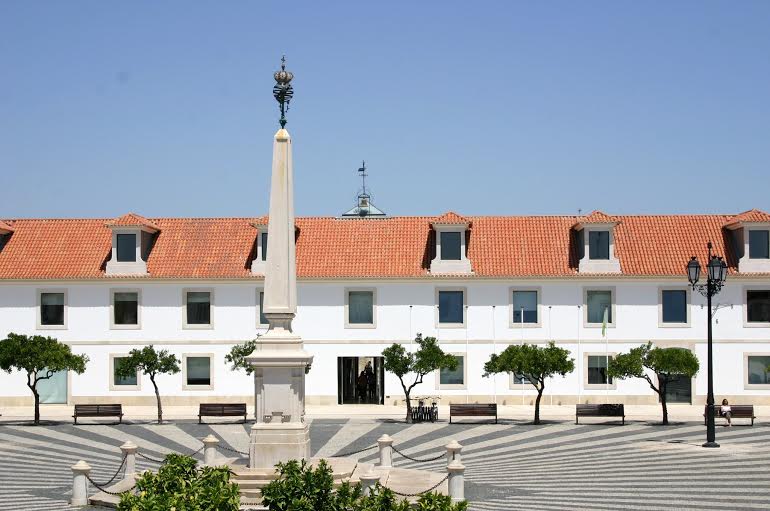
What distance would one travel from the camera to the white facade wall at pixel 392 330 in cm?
4497

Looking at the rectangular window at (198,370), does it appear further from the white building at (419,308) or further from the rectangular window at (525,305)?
the rectangular window at (525,305)

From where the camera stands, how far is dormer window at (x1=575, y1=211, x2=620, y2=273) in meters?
45.6

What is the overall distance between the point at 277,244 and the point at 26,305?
26685 mm

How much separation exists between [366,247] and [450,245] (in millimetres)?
3950

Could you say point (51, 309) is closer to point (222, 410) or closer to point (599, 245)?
point (222, 410)

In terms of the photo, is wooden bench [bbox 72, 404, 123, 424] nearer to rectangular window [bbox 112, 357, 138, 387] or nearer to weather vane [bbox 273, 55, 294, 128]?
rectangular window [bbox 112, 357, 138, 387]

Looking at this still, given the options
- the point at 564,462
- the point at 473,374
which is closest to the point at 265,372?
the point at 564,462

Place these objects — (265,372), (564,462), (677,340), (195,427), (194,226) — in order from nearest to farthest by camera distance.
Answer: (265,372)
(564,462)
(195,427)
(677,340)
(194,226)

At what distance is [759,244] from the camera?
45.4 m

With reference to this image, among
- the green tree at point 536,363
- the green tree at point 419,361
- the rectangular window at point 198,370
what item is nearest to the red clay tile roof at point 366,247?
the rectangular window at point 198,370

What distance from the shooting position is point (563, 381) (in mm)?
45125

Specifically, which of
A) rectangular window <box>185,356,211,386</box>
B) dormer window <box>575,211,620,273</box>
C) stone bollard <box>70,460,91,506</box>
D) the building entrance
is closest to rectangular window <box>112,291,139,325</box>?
rectangular window <box>185,356,211,386</box>

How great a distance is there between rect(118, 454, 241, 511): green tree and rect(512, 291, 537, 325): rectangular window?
30.0 m

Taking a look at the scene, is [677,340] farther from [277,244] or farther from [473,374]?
[277,244]
